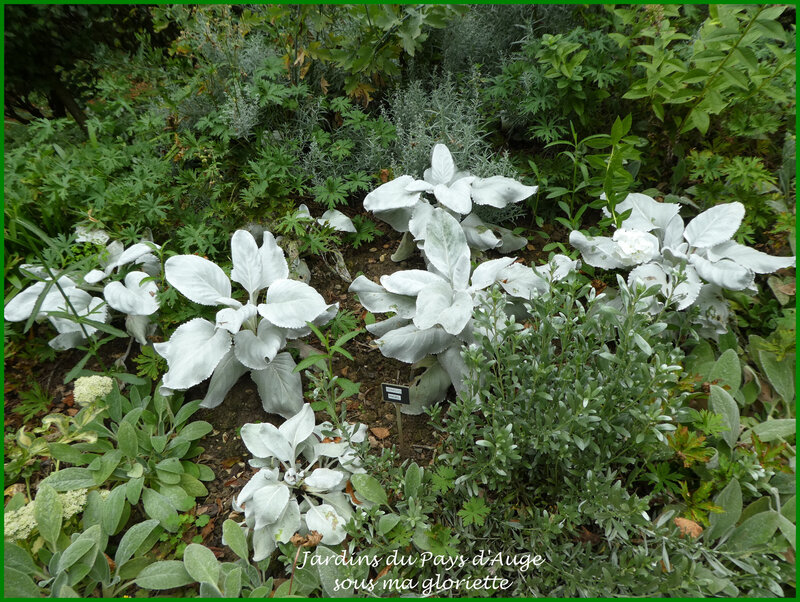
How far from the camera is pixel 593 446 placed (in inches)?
58.6

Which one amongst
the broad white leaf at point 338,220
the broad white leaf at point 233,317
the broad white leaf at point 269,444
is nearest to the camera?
the broad white leaf at point 269,444

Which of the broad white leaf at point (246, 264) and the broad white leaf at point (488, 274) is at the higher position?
the broad white leaf at point (246, 264)

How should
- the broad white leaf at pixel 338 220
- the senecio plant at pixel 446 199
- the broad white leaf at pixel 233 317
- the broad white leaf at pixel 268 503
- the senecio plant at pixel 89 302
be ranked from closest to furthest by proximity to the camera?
the broad white leaf at pixel 268 503 < the broad white leaf at pixel 233 317 < the senecio plant at pixel 89 302 < the senecio plant at pixel 446 199 < the broad white leaf at pixel 338 220

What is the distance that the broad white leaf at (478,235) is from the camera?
7.58ft

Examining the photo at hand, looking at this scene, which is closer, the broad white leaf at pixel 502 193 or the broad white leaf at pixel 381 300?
the broad white leaf at pixel 381 300

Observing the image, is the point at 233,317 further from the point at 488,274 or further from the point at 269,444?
the point at 488,274

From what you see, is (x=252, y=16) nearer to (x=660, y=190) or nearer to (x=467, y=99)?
(x=467, y=99)

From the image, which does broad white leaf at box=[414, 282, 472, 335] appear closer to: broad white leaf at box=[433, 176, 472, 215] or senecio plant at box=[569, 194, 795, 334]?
broad white leaf at box=[433, 176, 472, 215]

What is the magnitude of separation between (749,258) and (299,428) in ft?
5.93

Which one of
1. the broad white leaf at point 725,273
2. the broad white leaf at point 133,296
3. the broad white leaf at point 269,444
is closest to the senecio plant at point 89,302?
the broad white leaf at point 133,296

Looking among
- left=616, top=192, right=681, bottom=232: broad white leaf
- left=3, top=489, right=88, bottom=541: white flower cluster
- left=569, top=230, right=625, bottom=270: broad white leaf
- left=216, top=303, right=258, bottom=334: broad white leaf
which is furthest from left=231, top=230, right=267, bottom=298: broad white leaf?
left=616, top=192, right=681, bottom=232: broad white leaf

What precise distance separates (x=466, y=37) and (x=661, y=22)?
3.08ft

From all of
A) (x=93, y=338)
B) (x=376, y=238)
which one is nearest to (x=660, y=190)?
(x=376, y=238)

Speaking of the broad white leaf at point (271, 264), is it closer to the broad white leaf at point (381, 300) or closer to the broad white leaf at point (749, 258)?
the broad white leaf at point (381, 300)
